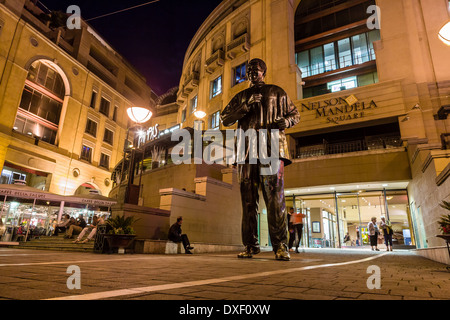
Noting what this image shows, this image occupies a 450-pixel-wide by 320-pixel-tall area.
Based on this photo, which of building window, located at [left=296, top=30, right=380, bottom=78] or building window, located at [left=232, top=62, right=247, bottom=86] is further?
building window, located at [left=232, top=62, right=247, bottom=86]

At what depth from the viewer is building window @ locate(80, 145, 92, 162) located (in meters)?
31.3

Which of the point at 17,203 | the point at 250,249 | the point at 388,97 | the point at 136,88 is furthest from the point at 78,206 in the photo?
the point at 136,88

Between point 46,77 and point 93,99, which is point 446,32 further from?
point 93,99

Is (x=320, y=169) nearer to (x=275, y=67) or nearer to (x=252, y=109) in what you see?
(x=275, y=67)

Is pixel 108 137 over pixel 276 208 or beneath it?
over

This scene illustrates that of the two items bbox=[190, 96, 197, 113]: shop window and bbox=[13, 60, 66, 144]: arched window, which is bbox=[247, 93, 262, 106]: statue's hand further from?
bbox=[13, 60, 66, 144]: arched window

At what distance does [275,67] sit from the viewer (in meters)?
22.3

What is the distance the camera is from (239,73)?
82.7 feet

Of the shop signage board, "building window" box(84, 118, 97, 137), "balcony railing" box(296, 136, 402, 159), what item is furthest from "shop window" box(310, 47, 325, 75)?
"building window" box(84, 118, 97, 137)

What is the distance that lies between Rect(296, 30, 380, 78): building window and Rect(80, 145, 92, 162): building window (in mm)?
25273

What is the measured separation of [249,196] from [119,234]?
189 inches

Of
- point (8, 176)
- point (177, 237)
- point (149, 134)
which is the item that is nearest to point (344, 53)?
point (149, 134)

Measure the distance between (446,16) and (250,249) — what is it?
72.0ft

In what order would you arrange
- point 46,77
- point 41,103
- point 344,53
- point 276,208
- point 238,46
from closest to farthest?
1. point 276,208
2. point 344,53
3. point 238,46
4. point 41,103
5. point 46,77
